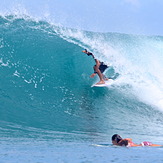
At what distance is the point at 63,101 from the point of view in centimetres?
1023

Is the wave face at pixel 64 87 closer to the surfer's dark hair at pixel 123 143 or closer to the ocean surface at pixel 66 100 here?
the ocean surface at pixel 66 100

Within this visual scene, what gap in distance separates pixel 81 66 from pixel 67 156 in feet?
28.1

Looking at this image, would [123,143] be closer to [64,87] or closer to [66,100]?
[66,100]

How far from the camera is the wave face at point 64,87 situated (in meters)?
8.71

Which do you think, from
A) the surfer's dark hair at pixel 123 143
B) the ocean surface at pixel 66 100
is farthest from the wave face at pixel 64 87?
the surfer's dark hair at pixel 123 143

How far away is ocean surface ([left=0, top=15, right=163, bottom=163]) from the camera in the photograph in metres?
5.69

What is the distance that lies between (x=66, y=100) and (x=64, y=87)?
1169 millimetres

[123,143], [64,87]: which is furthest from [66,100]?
[123,143]

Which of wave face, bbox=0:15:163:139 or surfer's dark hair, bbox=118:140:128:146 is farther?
wave face, bbox=0:15:163:139

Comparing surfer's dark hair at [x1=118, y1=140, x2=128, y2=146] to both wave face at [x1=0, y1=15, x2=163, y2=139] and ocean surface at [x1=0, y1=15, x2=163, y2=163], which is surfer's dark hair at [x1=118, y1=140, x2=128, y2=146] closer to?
ocean surface at [x1=0, y1=15, x2=163, y2=163]

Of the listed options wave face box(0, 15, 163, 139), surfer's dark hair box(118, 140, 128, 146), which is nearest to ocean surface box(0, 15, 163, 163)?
wave face box(0, 15, 163, 139)

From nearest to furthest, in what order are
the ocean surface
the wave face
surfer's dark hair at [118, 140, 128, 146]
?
1. the ocean surface
2. surfer's dark hair at [118, 140, 128, 146]
3. the wave face

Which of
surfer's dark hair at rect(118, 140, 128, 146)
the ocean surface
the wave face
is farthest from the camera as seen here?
the wave face

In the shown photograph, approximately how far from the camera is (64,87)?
37.6ft
